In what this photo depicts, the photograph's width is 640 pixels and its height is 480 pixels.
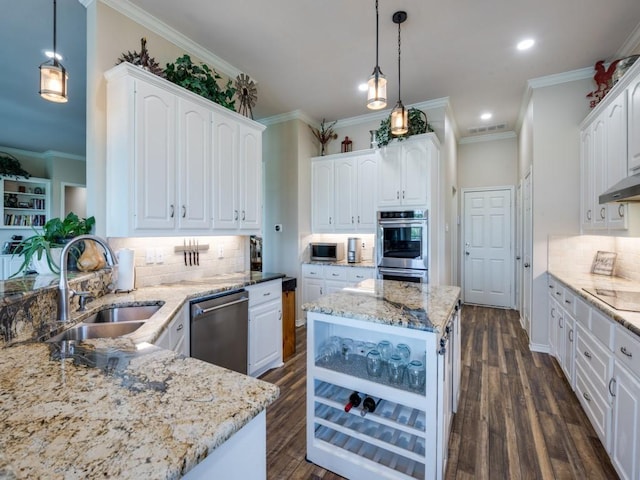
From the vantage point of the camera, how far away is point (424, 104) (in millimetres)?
4152

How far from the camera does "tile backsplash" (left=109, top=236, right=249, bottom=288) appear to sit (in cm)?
251

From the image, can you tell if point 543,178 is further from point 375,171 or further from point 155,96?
point 155,96

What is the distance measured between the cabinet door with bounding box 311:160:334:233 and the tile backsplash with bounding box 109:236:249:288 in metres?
1.50

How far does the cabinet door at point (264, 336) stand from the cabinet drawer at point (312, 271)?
1301mm

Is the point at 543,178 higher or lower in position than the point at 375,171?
lower

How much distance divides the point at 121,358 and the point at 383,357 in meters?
1.32

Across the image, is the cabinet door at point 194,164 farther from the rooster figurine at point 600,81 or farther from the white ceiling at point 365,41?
the rooster figurine at point 600,81

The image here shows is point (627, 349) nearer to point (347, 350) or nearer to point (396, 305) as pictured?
point (396, 305)

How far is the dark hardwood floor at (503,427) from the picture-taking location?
5.87 feet

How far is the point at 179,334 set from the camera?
1999 mm

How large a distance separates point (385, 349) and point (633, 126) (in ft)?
7.68

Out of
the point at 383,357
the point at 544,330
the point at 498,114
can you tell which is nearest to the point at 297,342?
the point at 383,357

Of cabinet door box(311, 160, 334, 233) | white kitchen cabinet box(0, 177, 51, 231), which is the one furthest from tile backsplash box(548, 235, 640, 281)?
white kitchen cabinet box(0, 177, 51, 231)

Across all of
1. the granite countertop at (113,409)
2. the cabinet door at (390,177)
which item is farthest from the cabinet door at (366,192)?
the granite countertop at (113,409)
